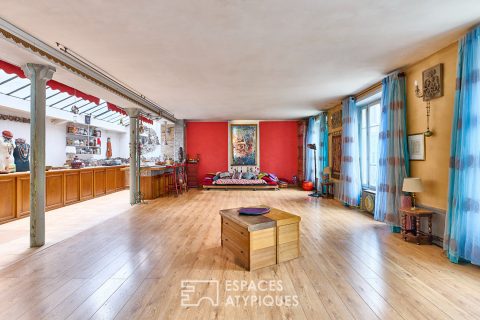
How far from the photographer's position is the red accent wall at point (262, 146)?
1042cm

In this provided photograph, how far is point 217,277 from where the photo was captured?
2.55m

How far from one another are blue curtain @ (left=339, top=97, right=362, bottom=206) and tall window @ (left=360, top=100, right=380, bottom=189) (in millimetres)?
190

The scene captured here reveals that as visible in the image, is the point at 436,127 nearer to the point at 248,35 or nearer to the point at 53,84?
the point at 248,35

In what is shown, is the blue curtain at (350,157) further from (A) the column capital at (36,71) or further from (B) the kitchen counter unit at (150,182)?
(A) the column capital at (36,71)

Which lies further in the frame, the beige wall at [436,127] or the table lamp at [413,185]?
the table lamp at [413,185]

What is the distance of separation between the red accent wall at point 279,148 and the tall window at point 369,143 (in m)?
4.39

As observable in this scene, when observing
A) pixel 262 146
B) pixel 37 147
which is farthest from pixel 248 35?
pixel 262 146

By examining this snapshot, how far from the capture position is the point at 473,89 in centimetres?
279

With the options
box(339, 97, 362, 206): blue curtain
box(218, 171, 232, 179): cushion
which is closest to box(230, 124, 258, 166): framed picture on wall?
box(218, 171, 232, 179): cushion

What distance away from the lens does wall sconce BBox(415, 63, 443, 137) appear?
3467 millimetres

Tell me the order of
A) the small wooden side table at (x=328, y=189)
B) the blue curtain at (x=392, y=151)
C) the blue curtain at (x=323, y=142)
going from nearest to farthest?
the blue curtain at (x=392, y=151), the small wooden side table at (x=328, y=189), the blue curtain at (x=323, y=142)

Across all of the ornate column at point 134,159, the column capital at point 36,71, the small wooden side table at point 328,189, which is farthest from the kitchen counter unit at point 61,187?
the small wooden side table at point 328,189

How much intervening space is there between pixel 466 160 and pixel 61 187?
804cm

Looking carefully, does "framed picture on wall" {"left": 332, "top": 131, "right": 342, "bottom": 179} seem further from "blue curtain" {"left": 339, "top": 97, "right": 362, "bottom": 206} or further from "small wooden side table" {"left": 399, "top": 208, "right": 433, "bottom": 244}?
"small wooden side table" {"left": 399, "top": 208, "right": 433, "bottom": 244}
